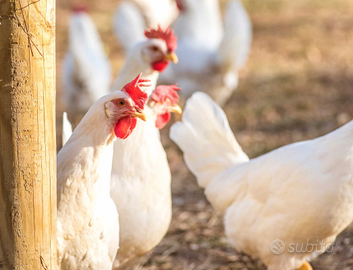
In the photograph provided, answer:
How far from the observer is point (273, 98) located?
22.0 ft

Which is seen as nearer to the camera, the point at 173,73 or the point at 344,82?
the point at 173,73

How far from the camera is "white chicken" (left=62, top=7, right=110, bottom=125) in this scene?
5367 mm

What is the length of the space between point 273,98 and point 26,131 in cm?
564

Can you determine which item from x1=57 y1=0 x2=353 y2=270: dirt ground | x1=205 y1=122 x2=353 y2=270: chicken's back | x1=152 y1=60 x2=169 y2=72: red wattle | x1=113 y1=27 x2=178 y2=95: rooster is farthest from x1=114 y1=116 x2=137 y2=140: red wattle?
x1=57 y1=0 x2=353 y2=270: dirt ground

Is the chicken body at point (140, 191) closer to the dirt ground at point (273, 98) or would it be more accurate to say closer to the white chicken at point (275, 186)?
the white chicken at point (275, 186)

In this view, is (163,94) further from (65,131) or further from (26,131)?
(26,131)

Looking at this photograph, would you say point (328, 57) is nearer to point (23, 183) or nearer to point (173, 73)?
point (173, 73)

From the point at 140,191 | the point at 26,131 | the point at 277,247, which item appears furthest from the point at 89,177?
the point at 277,247

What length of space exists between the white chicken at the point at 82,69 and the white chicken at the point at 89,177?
147 inches

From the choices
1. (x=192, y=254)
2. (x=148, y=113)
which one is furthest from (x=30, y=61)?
(x=192, y=254)

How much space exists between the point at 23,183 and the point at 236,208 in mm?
1606

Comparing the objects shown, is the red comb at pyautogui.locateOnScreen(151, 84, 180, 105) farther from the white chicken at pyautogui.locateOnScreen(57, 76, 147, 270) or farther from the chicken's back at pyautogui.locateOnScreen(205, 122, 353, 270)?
the chicken's back at pyautogui.locateOnScreen(205, 122, 353, 270)

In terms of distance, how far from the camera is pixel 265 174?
260 centimetres

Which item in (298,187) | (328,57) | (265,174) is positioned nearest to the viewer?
(298,187)
